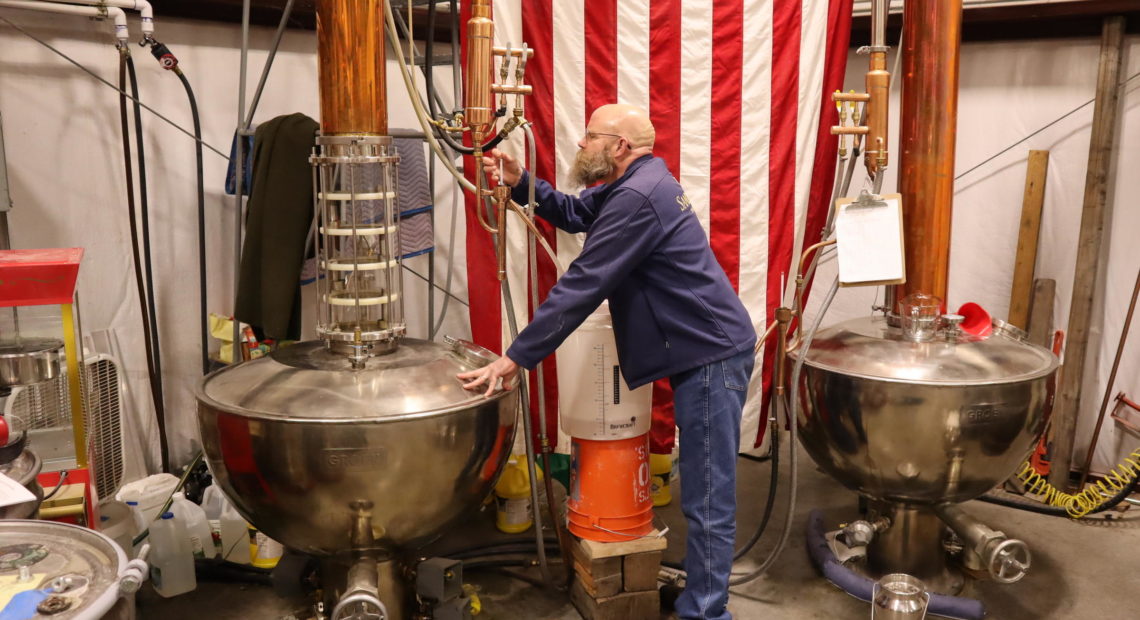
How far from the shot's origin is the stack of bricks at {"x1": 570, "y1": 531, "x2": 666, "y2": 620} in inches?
115

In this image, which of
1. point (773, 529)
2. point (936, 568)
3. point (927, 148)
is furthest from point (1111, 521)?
point (927, 148)

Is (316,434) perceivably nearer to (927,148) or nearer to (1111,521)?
(927,148)

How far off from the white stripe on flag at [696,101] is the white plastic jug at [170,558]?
2.05m

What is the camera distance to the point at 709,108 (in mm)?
3381

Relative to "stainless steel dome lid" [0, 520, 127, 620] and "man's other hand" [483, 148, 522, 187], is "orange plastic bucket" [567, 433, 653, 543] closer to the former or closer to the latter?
"man's other hand" [483, 148, 522, 187]

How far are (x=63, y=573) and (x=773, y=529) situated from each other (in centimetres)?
275

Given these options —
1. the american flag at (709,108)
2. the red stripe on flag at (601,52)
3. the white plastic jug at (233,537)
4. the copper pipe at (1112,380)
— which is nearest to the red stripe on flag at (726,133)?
the american flag at (709,108)

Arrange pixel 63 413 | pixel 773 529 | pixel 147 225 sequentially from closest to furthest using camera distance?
pixel 63 413 < pixel 147 225 < pixel 773 529

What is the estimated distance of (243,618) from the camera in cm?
293

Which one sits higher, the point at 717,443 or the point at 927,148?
the point at 927,148

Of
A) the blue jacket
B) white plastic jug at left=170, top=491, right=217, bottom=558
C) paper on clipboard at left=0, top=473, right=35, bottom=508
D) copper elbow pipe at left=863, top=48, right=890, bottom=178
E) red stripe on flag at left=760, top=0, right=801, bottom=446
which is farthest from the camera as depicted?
red stripe on flag at left=760, top=0, right=801, bottom=446

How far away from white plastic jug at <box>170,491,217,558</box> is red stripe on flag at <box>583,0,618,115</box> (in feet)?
6.23

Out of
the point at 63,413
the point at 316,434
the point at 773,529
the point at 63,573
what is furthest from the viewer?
the point at 773,529

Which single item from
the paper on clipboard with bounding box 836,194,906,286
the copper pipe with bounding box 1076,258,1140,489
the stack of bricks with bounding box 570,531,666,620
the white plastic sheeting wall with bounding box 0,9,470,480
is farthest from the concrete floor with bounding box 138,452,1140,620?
the paper on clipboard with bounding box 836,194,906,286
